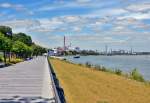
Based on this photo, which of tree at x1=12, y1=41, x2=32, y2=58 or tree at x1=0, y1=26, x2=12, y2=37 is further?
tree at x1=0, y1=26, x2=12, y2=37

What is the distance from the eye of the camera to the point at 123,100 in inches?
869

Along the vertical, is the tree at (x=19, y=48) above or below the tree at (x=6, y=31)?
below

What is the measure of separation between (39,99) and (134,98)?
661 cm

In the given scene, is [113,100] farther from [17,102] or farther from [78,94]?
[17,102]

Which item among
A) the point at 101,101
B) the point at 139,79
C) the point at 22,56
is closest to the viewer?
the point at 101,101

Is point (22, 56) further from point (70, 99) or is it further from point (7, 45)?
point (70, 99)

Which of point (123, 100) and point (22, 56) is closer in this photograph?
point (123, 100)

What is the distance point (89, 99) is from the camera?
21.7 m

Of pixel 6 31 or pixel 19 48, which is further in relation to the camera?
pixel 6 31

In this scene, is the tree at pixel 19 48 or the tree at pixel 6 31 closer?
the tree at pixel 19 48

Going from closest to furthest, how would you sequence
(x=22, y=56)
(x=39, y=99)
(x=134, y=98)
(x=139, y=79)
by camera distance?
(x=39, y=99), (x=134, y=98), (x=139, y=79), (x=22, y=56)

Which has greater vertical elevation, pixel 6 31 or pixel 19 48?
pixel 6 31

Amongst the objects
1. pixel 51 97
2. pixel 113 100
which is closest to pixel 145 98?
pixel 113 100

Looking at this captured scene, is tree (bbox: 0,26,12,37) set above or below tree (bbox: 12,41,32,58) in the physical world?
above
